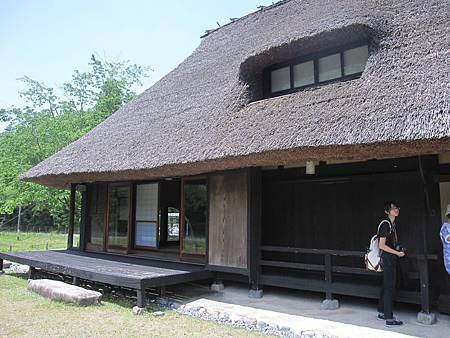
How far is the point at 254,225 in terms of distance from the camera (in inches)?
262

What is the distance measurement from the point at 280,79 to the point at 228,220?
120 inches

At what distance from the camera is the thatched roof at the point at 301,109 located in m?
4.82

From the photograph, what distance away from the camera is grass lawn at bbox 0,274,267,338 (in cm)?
467

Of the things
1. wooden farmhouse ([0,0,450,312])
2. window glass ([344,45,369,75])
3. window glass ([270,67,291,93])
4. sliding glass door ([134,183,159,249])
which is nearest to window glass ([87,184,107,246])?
wooden farmhouse ([0,0,450,312])

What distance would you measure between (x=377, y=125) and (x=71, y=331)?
4.52m

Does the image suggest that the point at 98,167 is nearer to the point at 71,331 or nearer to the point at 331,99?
the point at 71,331

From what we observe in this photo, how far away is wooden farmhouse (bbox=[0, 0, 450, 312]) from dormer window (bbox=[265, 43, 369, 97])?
0.02 m

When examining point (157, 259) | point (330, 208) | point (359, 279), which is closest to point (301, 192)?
point (330, 208)

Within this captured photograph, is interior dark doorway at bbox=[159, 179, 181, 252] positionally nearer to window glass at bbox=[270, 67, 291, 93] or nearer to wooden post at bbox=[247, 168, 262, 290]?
wooden post at bbox=[247, 168, 262, 290]

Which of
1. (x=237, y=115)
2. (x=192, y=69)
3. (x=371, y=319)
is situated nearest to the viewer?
(x=371, y=319)

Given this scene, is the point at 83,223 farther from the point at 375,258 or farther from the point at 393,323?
the point at 393,323

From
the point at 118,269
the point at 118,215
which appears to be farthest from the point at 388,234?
the point at 118,215

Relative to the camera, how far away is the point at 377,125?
189 inches

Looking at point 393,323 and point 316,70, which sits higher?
point 316,70
